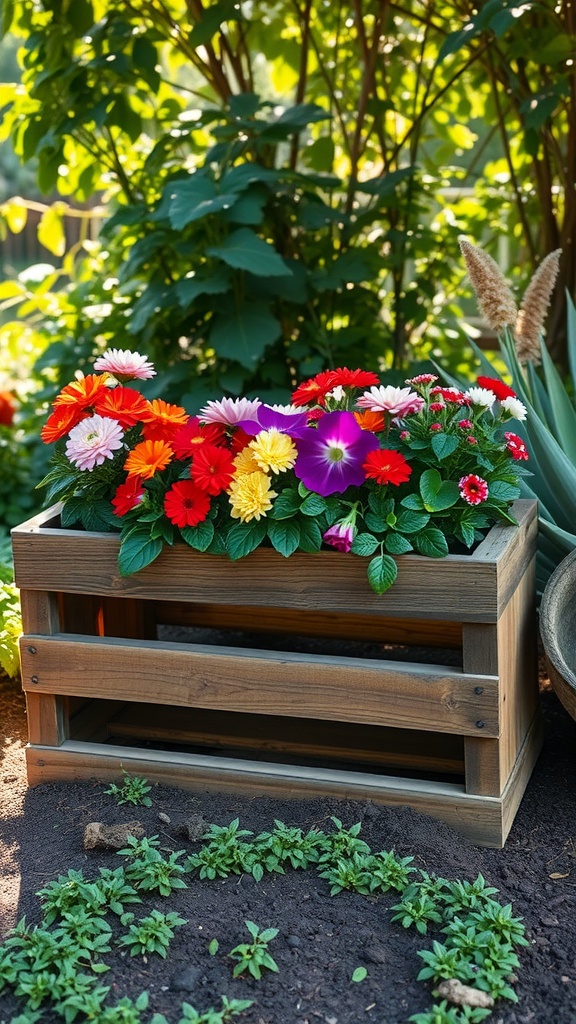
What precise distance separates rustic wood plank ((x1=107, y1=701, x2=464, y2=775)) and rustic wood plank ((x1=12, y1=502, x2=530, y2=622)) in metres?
0.44

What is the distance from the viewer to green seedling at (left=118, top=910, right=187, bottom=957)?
1.75 meters

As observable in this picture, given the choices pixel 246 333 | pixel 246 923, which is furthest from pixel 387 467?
pixel 246 333

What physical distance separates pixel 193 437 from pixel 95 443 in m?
0.18

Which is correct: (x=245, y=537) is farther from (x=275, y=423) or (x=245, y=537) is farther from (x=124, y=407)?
(x=124, y=407)

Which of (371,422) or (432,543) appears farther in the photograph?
(371,422)

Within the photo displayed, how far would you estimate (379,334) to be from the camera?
3885mm

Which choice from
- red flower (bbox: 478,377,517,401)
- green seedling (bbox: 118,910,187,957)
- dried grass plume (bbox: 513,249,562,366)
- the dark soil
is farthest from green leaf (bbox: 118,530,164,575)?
dried grass plume (bbox: 513,249,562,366)

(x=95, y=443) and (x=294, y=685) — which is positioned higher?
(x=95, y=443)

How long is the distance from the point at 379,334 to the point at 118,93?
1.15m

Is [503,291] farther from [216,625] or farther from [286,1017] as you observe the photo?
[286,1017]

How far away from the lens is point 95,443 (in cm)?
212

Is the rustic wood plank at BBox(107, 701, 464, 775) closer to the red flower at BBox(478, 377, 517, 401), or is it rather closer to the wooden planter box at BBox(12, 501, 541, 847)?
the wooden planter box at BBox(12, 501, 541, 847)

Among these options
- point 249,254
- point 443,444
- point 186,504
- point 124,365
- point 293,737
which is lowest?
point 293,737

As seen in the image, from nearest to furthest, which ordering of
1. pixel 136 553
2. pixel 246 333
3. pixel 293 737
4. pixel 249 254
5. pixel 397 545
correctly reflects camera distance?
pixel 397 545, pixel 136 553, pixel 293 737, pixel 249 254, pixel 246 333
